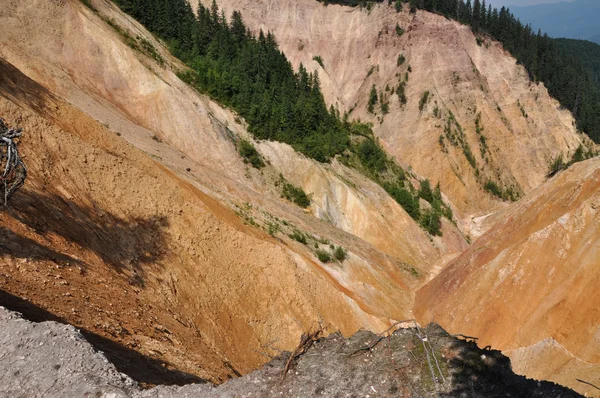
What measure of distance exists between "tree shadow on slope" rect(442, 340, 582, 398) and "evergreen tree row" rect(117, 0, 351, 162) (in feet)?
113

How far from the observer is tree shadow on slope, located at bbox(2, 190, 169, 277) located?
38.5 ft

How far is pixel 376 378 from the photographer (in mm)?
6039

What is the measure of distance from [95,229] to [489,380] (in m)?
12.9

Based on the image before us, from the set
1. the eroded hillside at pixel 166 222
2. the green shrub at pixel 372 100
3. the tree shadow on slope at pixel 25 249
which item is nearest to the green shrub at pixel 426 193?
the eroded hillside at pixel 166 222

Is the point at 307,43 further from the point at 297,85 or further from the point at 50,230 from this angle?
the point at 50,230

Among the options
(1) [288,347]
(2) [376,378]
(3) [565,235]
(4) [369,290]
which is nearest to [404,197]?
(4) [369,290]

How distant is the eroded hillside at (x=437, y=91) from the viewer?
2275 inches

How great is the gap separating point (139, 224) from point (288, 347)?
7385 mm

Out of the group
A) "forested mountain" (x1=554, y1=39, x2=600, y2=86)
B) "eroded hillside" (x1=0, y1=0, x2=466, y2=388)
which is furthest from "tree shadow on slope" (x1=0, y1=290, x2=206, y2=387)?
"forested mountain" (x1=554, y1=39, x2=600, y2=86)

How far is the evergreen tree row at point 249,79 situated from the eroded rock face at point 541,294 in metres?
20.1

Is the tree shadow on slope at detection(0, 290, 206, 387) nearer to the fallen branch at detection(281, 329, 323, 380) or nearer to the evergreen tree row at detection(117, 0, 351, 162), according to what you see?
the fallen branch at detection(281, 329, 323, 380)

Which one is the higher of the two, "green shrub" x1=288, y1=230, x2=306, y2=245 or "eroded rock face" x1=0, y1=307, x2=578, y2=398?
"eroded rock face" x1=0, y1=307, x2=578, y2=398

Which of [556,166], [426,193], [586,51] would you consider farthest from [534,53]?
[586,51]

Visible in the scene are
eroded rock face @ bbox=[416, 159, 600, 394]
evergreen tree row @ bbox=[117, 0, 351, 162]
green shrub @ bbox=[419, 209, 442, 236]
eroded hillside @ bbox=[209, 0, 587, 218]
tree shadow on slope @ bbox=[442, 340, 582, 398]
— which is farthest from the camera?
eroded hillside @ bbox=[209, 0, 587, 218]
